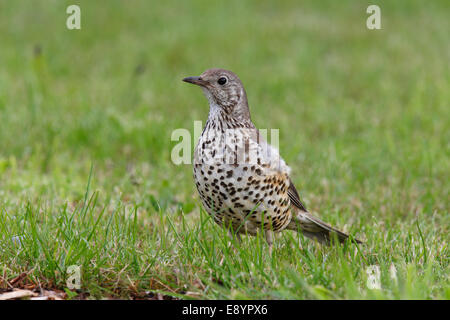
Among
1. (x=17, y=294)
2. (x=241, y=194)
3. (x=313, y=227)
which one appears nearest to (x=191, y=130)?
(x=313, y=227)

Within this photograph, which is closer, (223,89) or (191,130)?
(223,89)

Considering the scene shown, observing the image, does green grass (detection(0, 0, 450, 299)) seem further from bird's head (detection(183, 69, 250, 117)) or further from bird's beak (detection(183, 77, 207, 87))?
bird's beak (detection(183, 77, 207, 87))

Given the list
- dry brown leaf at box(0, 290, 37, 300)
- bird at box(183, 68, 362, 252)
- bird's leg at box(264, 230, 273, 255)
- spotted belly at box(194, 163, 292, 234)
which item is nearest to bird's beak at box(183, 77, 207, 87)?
bird at box(183, 68, 362, 252)

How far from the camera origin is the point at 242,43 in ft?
37.7

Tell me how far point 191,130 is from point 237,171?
3.77 meters

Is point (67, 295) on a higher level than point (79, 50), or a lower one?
lower

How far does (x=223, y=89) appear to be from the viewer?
432 centimetres

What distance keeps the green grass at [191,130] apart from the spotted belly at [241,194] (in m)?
0.14

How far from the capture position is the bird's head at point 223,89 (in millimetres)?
4289

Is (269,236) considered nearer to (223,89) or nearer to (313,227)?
(313,227)

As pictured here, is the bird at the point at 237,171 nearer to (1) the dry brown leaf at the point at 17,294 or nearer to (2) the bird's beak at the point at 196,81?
(2) the bird's beak at the point at 196,81

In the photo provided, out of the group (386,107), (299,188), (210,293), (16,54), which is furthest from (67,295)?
(16,54)
